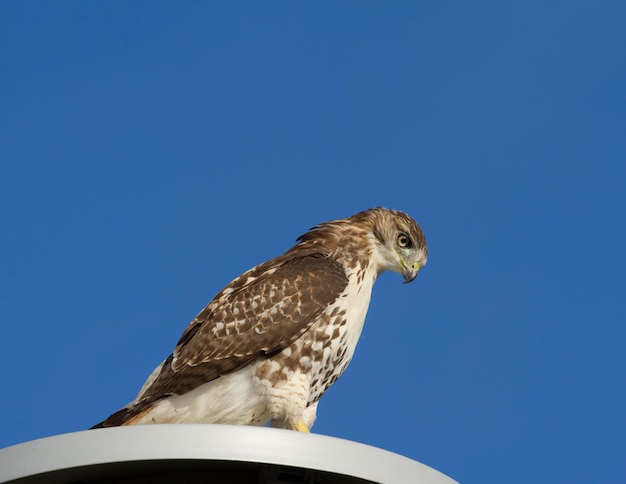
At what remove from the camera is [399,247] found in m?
7.15

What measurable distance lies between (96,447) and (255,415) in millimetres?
2765

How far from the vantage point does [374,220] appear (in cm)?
722

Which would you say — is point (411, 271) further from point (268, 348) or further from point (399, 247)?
point (268, 348)

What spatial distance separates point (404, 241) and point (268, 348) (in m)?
1.39

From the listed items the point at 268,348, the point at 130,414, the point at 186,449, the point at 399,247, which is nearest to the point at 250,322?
the point at 268,348

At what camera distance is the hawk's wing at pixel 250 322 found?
634 centimetres

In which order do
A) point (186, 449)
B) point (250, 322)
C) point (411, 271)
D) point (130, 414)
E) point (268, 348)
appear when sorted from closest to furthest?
point (186, 449) → point (130, 414) → point (268, 348) → point (250, 322) → point (411, 271)

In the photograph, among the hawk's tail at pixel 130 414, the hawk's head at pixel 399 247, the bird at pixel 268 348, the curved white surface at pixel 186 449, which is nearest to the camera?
the curved white surface at pixel 186 449

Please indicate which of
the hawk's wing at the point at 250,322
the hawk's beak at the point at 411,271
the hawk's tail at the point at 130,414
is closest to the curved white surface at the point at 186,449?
the hawk's tail at the point at 130,414

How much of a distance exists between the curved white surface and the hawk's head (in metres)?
3.52

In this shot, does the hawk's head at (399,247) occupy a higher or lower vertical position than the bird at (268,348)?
higher

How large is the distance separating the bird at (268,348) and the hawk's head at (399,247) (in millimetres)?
189

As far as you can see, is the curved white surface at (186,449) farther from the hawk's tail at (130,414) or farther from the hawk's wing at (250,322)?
the hawk's wing at (250,322)

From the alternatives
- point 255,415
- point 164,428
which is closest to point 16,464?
point 164,428
